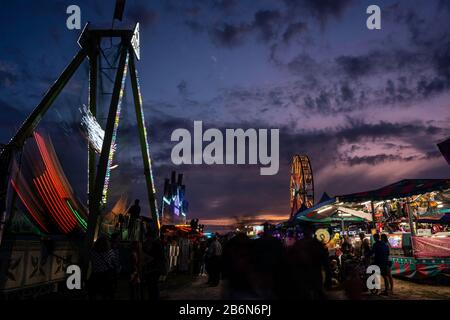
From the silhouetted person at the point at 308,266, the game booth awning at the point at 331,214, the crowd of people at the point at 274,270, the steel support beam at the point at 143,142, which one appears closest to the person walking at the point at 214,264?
the steel support beam at the point at 143,142

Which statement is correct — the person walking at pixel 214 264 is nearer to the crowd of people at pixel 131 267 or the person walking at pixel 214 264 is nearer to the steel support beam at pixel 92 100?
the crowd of people at pixel 131 267

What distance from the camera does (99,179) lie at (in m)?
13.4

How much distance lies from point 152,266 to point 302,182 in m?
31.0

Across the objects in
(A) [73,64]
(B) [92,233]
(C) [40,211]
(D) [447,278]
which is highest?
(A) [73,64]

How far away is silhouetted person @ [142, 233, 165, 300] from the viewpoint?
8.52 meters

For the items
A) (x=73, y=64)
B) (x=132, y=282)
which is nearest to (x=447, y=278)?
(x=132, y=282)

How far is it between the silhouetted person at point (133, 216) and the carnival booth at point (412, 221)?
932 cm

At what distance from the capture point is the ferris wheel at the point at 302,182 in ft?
123

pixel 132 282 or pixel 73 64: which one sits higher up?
pixel 73 64

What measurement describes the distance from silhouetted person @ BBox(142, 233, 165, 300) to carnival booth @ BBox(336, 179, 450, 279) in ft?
26.1

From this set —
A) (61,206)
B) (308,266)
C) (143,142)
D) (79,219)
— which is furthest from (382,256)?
(143,142)
